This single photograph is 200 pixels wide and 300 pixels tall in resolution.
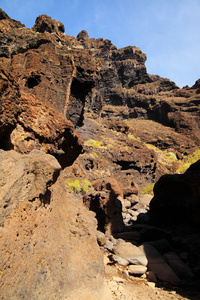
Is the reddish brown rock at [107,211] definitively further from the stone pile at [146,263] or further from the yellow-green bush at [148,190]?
the yellow-green bush at [148,190]

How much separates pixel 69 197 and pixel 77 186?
15.2 feet

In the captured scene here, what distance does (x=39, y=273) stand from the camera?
6.20 feet

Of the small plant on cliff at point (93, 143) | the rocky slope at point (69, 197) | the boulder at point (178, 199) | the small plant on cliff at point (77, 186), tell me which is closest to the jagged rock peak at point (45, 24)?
the rocky slope at point (69, 197)

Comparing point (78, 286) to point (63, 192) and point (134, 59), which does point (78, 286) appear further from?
point (134, 59)

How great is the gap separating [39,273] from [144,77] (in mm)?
54974

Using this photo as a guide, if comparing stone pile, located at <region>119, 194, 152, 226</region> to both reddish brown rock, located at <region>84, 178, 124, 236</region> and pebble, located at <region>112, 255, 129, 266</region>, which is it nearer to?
reddish brown rock, located at <region>84, 178, 124, 236</region>

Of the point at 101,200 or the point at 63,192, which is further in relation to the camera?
the point at 101,200

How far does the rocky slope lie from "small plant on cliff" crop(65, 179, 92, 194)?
0.05 metres

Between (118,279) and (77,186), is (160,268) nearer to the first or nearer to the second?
(118,279)

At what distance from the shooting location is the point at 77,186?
338 inches

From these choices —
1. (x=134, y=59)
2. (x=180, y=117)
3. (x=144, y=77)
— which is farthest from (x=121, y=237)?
(x=134, y=59)

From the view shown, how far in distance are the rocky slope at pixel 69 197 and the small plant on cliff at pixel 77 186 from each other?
0.16 feet

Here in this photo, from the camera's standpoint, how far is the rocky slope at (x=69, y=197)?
1956 mm

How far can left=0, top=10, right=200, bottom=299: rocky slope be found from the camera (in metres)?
1.96
